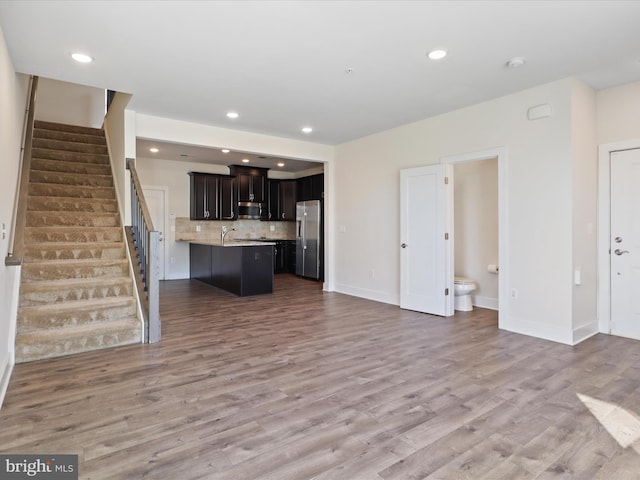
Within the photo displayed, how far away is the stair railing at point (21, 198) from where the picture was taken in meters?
2.68

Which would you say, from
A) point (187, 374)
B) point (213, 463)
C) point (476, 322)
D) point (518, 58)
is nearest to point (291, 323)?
point (187, 374)

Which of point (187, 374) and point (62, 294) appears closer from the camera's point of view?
point (187, 374)

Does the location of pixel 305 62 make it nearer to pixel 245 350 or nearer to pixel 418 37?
pixel 418 37

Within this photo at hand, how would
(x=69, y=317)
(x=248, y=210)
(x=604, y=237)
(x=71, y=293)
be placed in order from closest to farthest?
(x=69, y=317) → (x=71, y=293) → (x=604, y=237) → (x=248, y=210)

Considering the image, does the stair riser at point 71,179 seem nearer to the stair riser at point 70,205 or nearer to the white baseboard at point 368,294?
the stair riser at point 70,205

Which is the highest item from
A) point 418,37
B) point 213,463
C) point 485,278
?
point 418,37

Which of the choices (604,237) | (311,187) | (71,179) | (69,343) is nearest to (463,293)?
(604,237)

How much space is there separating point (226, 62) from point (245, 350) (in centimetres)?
265

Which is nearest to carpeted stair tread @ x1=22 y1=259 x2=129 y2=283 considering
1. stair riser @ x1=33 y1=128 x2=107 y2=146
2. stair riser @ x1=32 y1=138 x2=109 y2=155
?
stair riser @ x1=32 y1=138 x2=109 y2=155

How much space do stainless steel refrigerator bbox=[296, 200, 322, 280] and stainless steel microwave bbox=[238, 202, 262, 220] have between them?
3.32 feet

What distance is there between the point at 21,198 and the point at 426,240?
4504 mm

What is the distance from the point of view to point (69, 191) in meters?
5.04

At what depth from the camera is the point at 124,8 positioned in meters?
2.47

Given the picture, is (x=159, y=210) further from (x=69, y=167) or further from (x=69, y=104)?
(x=69, y=167)
